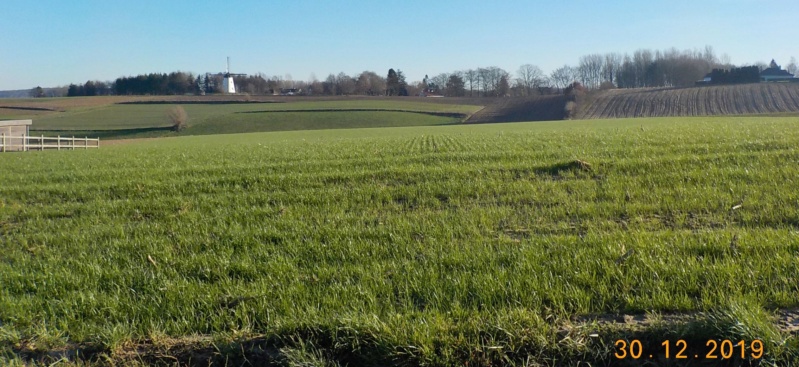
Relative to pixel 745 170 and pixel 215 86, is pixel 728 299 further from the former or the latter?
pixel 215 86

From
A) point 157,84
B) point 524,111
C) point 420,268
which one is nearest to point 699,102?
point 524,111

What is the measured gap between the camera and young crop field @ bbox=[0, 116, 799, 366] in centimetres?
354

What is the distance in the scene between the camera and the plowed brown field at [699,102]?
250 ft

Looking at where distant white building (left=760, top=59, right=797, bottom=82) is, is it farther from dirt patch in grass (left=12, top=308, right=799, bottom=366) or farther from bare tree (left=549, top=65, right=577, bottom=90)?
dirt patch in grass (left=12, top=308, right=799, bottom=366)

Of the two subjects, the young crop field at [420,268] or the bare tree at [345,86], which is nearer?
the young crop field at [420,268]

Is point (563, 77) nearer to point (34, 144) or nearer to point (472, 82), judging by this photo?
point (472, 82)

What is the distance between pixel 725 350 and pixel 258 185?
24.8 feet

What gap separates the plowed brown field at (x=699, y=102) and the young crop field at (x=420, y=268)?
247 feet

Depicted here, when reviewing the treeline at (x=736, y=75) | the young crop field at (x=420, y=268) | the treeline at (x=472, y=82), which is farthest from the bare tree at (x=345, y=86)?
the young crop field at (x=420, y=268)

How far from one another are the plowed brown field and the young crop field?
75425 mm

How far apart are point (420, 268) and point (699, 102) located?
8950cm

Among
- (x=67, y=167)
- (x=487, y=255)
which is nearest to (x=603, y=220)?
(x=487, y=255)

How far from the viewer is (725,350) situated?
329 cm

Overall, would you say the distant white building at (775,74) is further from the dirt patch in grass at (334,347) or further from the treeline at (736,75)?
the dirt patch in grass at (334,347)
